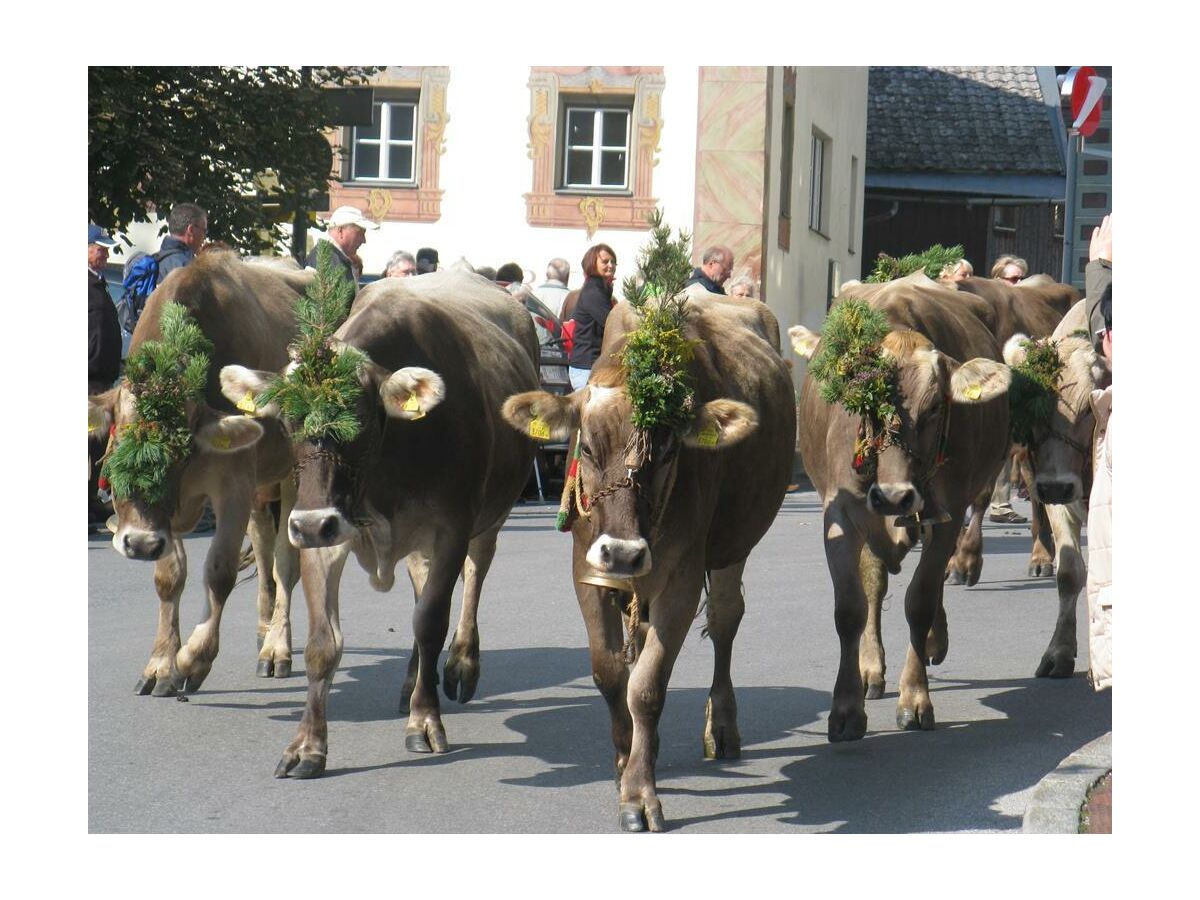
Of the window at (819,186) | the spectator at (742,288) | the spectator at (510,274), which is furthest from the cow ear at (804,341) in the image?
the window at (819,186)

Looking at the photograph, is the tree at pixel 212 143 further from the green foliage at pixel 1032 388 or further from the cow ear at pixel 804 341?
the green foliage at pixel 1032 388

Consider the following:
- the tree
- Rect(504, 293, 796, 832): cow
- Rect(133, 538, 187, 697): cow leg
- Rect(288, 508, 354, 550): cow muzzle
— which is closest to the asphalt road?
Rect(133, 538, 187, 697): cow leg

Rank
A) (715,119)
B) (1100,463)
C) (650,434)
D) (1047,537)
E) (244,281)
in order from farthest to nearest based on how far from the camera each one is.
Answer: (715,119), (1047,537), (244,281), (1100,463), (650,434)

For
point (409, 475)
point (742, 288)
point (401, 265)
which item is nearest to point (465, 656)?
point (409, 475)

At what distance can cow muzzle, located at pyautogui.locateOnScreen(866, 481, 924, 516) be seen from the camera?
773 cm

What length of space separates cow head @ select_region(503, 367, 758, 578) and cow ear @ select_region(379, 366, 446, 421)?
0.67m

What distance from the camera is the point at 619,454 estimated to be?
640 centimetres

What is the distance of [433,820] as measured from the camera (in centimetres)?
669

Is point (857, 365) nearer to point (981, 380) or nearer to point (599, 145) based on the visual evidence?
point (981, 380)

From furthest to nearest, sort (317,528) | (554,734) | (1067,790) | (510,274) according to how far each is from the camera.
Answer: (510,274) → (554,734) → (317,528) → (1067,790)

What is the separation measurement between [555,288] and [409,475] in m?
11.9

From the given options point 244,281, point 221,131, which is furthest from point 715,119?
point 244,281

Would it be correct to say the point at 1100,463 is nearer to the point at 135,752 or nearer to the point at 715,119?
the point at 135,752
